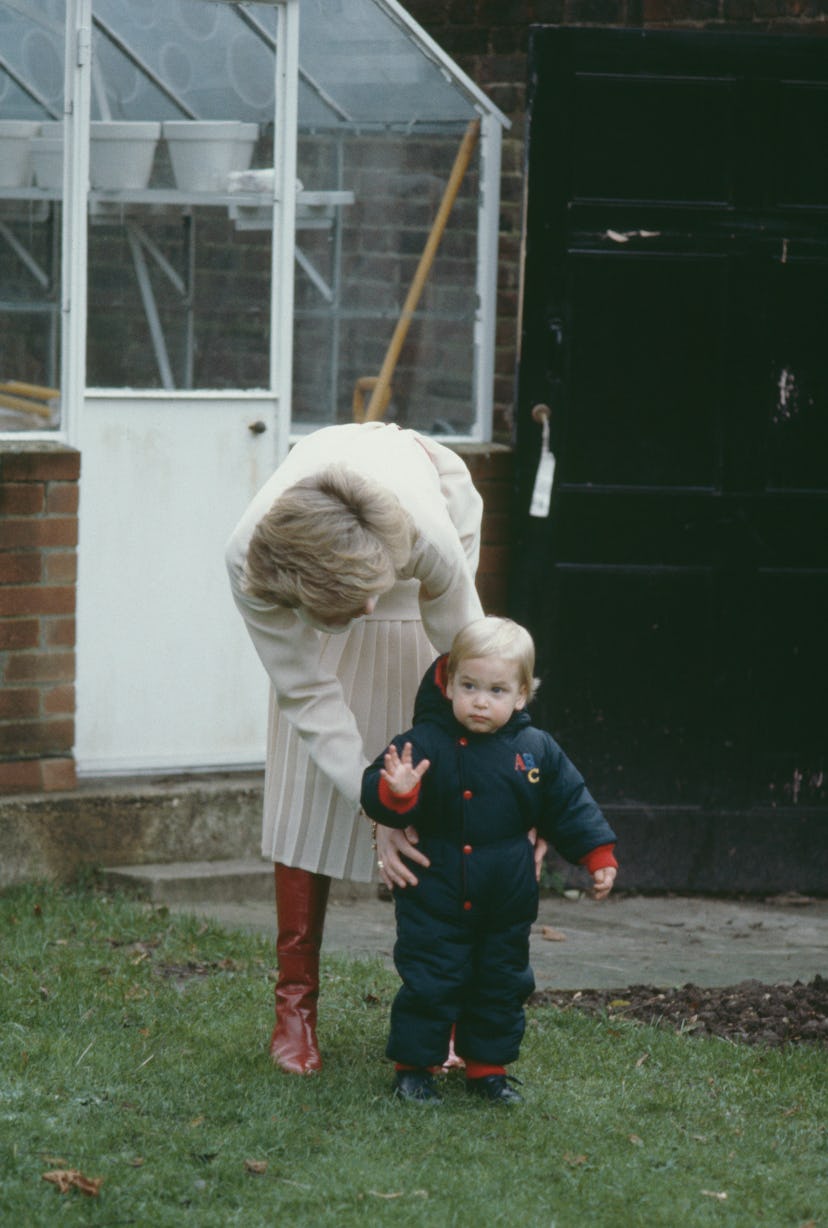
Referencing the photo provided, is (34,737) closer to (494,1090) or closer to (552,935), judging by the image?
(552,935)

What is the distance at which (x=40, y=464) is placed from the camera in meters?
6.36

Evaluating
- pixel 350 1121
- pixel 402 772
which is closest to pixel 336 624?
pixel 402 772

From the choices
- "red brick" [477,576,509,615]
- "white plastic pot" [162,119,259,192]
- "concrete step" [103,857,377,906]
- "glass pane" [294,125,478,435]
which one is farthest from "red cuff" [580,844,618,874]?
"white plastic pot" [162,119,259,192]

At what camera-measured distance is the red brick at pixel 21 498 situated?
6320 millimetres

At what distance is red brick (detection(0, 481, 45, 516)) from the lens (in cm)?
632

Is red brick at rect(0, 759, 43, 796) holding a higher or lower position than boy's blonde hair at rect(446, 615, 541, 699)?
lower

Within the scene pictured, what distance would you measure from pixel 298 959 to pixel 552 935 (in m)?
1.88

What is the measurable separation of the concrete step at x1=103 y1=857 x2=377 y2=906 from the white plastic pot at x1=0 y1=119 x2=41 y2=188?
2.23 metres

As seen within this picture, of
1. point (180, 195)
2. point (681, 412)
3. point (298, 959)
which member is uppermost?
point (180, 195)

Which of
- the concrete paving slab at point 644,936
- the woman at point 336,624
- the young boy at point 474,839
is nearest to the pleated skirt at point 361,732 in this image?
the woman at point 336,624

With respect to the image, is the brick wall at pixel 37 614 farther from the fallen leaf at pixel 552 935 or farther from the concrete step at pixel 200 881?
the fallen leaf at pixel 552 935

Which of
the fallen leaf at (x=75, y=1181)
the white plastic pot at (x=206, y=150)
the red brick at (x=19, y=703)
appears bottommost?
the fallen leaf at (x=75, y=1181)

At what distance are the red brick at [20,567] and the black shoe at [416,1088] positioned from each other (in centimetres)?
252

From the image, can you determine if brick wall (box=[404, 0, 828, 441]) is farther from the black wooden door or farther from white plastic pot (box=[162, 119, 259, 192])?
white plastic pot (box=[162, 119, 259, 192])
